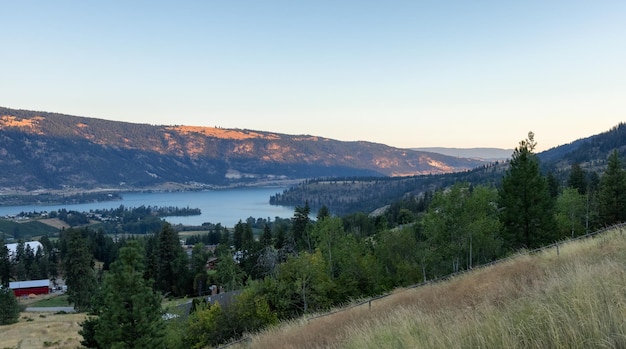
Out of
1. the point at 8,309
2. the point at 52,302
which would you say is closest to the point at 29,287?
the point at 52,302

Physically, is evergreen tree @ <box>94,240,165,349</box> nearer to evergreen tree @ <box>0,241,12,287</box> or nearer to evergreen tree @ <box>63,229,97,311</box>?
evergreen tree @ <box>63,229,97,311</box>

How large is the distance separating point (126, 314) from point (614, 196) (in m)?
43.5

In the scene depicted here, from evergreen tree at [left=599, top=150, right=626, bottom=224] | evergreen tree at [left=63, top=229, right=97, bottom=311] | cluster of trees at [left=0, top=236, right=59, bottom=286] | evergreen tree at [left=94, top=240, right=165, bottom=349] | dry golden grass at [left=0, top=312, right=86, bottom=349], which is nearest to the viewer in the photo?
evergreen tree at [left=94, top=240, right=165, bottom=349]

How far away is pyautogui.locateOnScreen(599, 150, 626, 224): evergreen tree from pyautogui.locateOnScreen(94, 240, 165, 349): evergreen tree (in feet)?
136

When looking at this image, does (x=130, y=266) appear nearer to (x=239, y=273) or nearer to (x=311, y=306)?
(x=311, y=306)

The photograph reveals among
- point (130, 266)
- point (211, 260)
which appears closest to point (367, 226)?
point (211, 260)

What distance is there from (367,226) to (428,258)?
192 ft

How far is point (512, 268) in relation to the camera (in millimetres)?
12188

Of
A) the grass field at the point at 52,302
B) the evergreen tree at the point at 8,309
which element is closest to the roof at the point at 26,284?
the grass field at the point at 52,302

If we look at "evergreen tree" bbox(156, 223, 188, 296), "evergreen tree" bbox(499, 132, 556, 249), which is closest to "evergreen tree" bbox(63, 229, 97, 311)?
"evergreen tree" bbox(156, 223, 188, 296)

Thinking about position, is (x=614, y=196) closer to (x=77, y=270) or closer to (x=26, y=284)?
(x=77, y=270)

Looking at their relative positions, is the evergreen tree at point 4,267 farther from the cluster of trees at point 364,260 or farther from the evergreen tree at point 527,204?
the evergreen tree at point 527,204

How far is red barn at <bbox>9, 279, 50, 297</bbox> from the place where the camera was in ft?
299

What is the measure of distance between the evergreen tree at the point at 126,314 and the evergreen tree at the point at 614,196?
1633 inches
